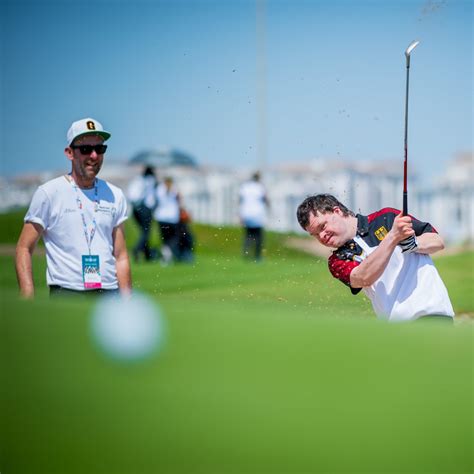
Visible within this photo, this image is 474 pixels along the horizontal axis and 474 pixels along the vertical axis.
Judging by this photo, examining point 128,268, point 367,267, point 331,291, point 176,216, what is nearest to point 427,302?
point 367,267

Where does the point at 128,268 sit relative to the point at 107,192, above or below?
below

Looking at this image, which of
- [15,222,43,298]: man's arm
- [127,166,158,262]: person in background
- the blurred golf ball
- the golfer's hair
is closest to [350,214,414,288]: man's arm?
the golfer's hair

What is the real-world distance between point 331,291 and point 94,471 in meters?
2.56

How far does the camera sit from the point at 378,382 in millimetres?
1590

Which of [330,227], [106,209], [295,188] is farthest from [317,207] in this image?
[295,188]

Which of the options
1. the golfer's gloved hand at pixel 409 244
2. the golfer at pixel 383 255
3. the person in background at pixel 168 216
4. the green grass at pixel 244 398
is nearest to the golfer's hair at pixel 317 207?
the golfer at pixel 383 255

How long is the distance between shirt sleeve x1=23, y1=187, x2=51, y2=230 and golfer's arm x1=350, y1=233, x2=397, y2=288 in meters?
1.73

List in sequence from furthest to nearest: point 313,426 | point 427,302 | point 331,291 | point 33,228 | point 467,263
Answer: point 467,263, point 33,228, point 331,291, point 427,302, point 313,426

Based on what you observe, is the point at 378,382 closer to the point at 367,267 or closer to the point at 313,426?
the point at 313,426

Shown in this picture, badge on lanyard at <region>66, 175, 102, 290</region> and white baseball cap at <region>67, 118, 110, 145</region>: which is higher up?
white baseball cap at <region>67, 118, 110, 145</region>

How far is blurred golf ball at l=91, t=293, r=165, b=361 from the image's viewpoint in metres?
1.91

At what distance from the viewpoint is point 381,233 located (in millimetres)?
3260

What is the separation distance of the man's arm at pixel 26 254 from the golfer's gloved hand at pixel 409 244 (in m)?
1.88

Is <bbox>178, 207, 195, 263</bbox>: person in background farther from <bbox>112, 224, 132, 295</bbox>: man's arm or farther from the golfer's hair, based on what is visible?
the golfer's hair
